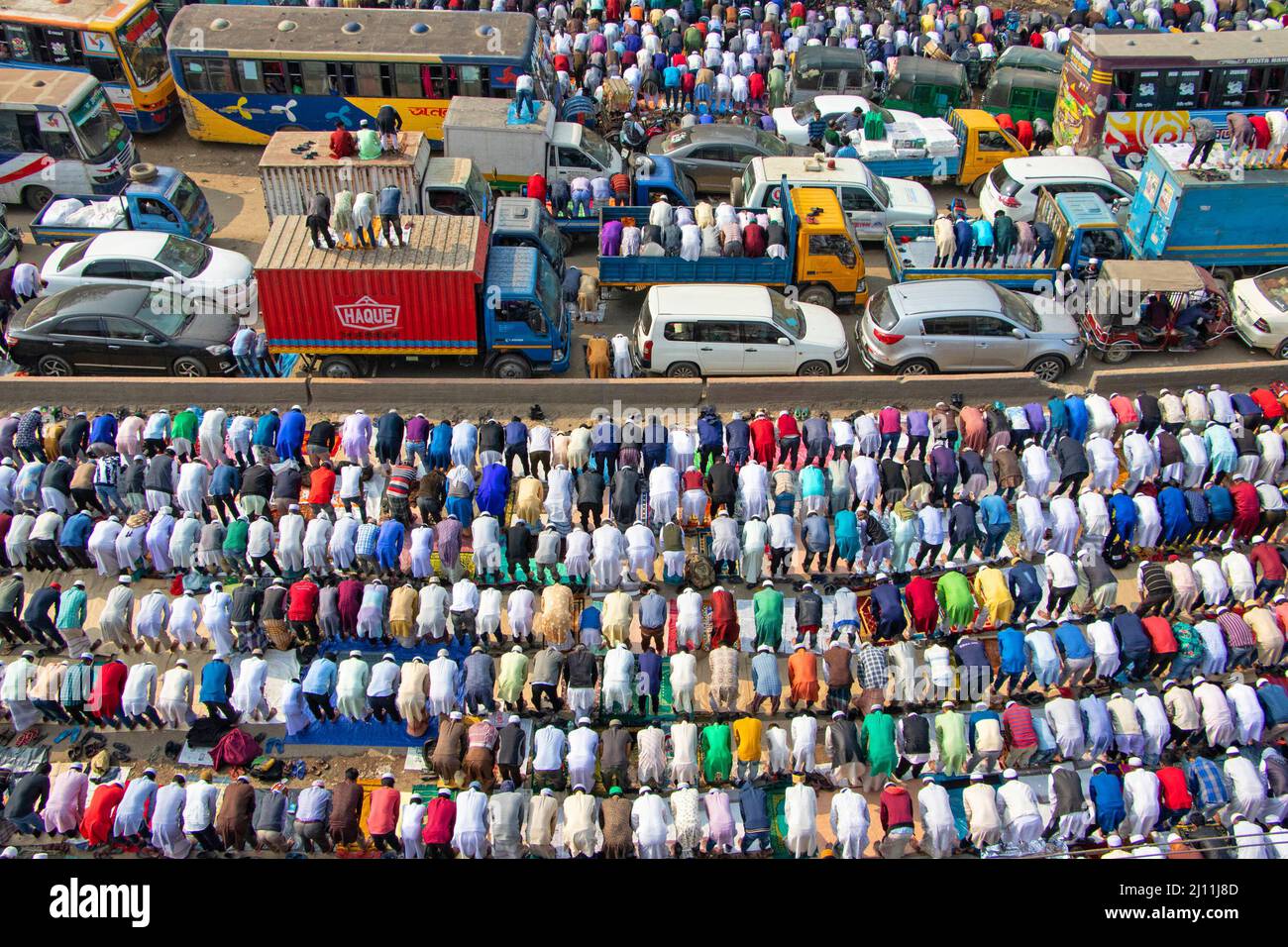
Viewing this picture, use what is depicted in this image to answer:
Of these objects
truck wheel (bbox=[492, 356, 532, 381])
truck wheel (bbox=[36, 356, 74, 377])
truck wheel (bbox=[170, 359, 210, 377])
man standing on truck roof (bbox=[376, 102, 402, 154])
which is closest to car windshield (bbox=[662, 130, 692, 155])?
man standing on truck roof (bbox=[376, 102, 402, 154])

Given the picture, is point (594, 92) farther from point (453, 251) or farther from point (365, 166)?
point (453, 251)

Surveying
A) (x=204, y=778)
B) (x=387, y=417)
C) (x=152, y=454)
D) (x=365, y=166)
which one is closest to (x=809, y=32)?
(x=365, y=166)

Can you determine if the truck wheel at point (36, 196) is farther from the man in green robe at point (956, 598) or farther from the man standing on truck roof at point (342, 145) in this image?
the man in green robe at point (956, 598)

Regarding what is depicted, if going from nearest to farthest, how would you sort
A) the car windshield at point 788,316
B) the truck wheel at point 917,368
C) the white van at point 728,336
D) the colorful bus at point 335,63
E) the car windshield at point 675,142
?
1. the white van at point 728,336
2. the car windshield at point 788,316
3. the truck wheel at point 917,368
4. the car windshield at point 675,142
5. the colorful bus at point 335,63

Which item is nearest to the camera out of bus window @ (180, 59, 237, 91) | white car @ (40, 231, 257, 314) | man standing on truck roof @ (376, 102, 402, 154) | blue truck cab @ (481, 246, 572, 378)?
blue truck cab @ (481, 246, 572, 378)

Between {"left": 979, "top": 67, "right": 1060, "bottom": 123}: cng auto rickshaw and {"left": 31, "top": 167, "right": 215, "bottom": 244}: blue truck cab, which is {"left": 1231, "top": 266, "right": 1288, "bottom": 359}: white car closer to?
{"left": 979, "top": 67, "right": 1060, "bottom": 123}: cng auto rickshaw

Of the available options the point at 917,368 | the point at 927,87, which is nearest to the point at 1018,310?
the point at 917,368

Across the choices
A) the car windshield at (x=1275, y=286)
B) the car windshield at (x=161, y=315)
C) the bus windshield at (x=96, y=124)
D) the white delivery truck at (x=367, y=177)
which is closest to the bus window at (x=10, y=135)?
the bus windshield at (x=96, y=124)

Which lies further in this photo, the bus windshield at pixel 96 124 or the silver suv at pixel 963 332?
the bus windshield at pixel 96 124
